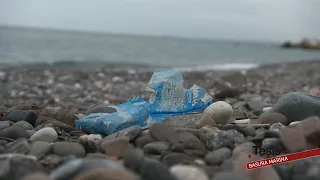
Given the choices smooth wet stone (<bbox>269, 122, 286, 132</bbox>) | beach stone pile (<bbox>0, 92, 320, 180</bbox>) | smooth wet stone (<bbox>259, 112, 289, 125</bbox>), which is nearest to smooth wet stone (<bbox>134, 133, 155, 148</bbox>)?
beach stone pile (<bbox>0, 92, 320, 180</bbox>)

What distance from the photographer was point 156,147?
6.91ft

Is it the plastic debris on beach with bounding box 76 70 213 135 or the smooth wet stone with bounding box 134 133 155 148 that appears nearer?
the smooth wet stone with bounding box 134 133 155 148

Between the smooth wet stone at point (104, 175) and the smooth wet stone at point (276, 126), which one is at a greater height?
the smooth wet stone at point (104, 175)

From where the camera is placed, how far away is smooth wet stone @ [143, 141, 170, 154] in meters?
2.09

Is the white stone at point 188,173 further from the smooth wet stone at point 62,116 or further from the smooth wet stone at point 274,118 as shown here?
the smooth wet stone at point 62,116

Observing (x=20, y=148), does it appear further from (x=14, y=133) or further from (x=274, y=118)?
(x=274, y=118)

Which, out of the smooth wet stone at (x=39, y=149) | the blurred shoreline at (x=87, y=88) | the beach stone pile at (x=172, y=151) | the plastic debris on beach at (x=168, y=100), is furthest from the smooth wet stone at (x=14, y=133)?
the blurred shoreline at (x=87, y=88)

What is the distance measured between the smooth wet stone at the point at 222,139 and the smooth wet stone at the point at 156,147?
0.85 ft

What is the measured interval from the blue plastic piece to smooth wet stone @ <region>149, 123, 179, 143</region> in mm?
602

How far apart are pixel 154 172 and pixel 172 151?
43 centimetres

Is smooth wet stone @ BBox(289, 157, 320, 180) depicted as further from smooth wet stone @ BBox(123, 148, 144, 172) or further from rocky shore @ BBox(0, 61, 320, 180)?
smooth wet stone @ BBox(123, 148, 144, 172)

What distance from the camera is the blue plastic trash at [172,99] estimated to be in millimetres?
3275

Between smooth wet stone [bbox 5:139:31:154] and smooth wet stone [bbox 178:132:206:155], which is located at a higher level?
smooth wet stone [bbox 178:132:206:155]

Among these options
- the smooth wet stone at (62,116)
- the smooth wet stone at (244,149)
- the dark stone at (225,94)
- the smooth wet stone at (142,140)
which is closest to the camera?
the smooth wet stone at (244,149)
